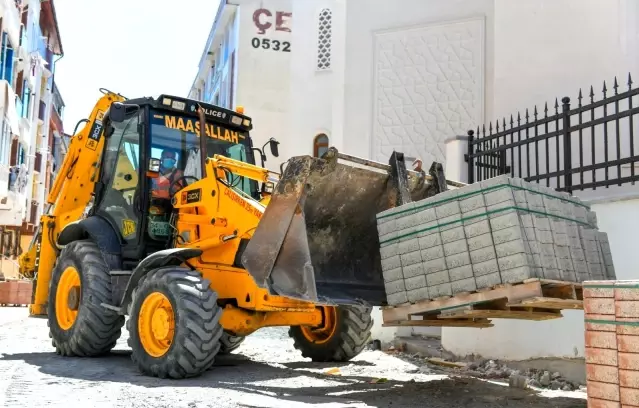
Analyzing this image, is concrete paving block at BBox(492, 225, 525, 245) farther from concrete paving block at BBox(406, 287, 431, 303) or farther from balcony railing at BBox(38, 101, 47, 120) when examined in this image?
balcony railing at BBox(38, 101, 47, 120)

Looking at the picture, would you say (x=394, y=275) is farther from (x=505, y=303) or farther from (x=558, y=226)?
(x=558, y=226)

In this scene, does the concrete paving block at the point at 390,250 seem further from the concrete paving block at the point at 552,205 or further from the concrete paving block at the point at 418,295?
the concrete paving block at the point at 552,205

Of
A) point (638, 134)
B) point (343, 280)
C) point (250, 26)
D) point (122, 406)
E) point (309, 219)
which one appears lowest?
point (122, 406)

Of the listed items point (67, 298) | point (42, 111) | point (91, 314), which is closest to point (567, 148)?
point (91, 314)

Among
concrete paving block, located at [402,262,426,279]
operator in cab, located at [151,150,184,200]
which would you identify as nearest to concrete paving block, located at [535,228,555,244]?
concrete paving block, located at [402,262,426,279]

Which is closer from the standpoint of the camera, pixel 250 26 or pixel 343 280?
pixel 343 280

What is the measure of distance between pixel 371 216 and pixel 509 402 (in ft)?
7.18

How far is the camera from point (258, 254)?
21.9 ft

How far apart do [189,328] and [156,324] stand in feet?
2.29

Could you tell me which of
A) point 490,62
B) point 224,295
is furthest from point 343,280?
point 490,62

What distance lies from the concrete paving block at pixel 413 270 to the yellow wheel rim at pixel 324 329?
2779 mm

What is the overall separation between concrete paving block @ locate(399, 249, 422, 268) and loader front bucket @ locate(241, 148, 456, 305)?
790 mm

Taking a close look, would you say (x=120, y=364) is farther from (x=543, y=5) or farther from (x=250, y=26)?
(x=250, y=26)

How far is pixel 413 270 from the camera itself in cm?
610
